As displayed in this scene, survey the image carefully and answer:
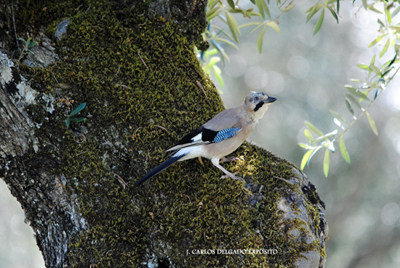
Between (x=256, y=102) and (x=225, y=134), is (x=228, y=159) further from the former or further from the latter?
(x=256, y=102)

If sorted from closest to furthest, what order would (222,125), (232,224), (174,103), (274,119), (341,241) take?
(232,224) < (174,103) < (222,125) < (341,241) < (274,119)

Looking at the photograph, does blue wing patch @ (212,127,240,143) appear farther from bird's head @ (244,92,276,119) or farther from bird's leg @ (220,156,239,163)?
bird's head @ (244,92,276,119)

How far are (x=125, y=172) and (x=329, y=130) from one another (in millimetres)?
8753

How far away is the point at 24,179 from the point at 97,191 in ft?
1.65

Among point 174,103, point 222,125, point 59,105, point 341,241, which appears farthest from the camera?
point 341,241

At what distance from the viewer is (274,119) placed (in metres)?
11.6

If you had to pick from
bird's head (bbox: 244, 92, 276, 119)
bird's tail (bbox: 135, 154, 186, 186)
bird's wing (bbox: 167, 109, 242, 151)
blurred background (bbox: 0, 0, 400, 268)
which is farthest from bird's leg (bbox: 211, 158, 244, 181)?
blurred background (bbox: 0, 0, 400, 268)

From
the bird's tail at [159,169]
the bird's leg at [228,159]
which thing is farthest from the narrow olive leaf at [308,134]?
the bird's tail at [159,169]

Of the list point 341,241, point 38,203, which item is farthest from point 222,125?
point 341,241

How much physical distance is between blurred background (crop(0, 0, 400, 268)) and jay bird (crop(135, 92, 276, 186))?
672 centimetres

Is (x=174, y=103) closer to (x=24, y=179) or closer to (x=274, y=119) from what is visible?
(x=24, y=179)

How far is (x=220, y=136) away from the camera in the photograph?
3158 millimetres

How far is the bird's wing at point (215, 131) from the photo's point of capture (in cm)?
281

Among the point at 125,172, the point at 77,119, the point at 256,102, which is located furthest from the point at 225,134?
the point at 77,119
